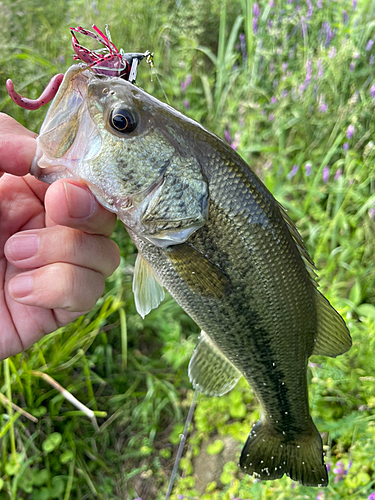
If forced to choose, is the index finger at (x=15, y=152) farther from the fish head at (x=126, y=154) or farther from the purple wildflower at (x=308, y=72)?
the purple wildflower at (x=308, y=72)

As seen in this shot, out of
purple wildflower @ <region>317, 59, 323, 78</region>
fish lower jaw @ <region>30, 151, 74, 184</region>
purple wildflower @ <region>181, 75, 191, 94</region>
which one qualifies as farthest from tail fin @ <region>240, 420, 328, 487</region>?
purple wildflower @ <region>181, 75, 191, 94</region>

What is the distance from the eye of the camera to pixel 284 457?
1479mm

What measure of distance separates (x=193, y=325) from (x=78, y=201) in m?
1.86

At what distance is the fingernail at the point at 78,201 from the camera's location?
1.04 meters

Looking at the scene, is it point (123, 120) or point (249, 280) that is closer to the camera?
point (123, 120)

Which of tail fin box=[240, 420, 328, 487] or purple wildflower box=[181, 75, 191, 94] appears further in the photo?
purple wildflower box=[181, 75, 191, 94]

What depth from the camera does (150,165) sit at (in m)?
1.08

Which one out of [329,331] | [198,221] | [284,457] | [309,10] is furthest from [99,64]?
[309,10]

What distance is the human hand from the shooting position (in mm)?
1113

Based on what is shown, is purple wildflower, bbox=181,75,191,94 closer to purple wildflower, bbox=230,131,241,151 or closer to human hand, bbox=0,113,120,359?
purple wildflower, bbox=230,131,241,151

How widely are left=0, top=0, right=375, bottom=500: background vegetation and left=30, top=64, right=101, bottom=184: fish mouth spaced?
942mm

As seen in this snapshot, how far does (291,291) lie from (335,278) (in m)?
1.46

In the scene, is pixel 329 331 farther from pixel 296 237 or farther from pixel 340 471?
pixel 340 471

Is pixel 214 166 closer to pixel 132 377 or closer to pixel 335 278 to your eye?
pixel 335 278
